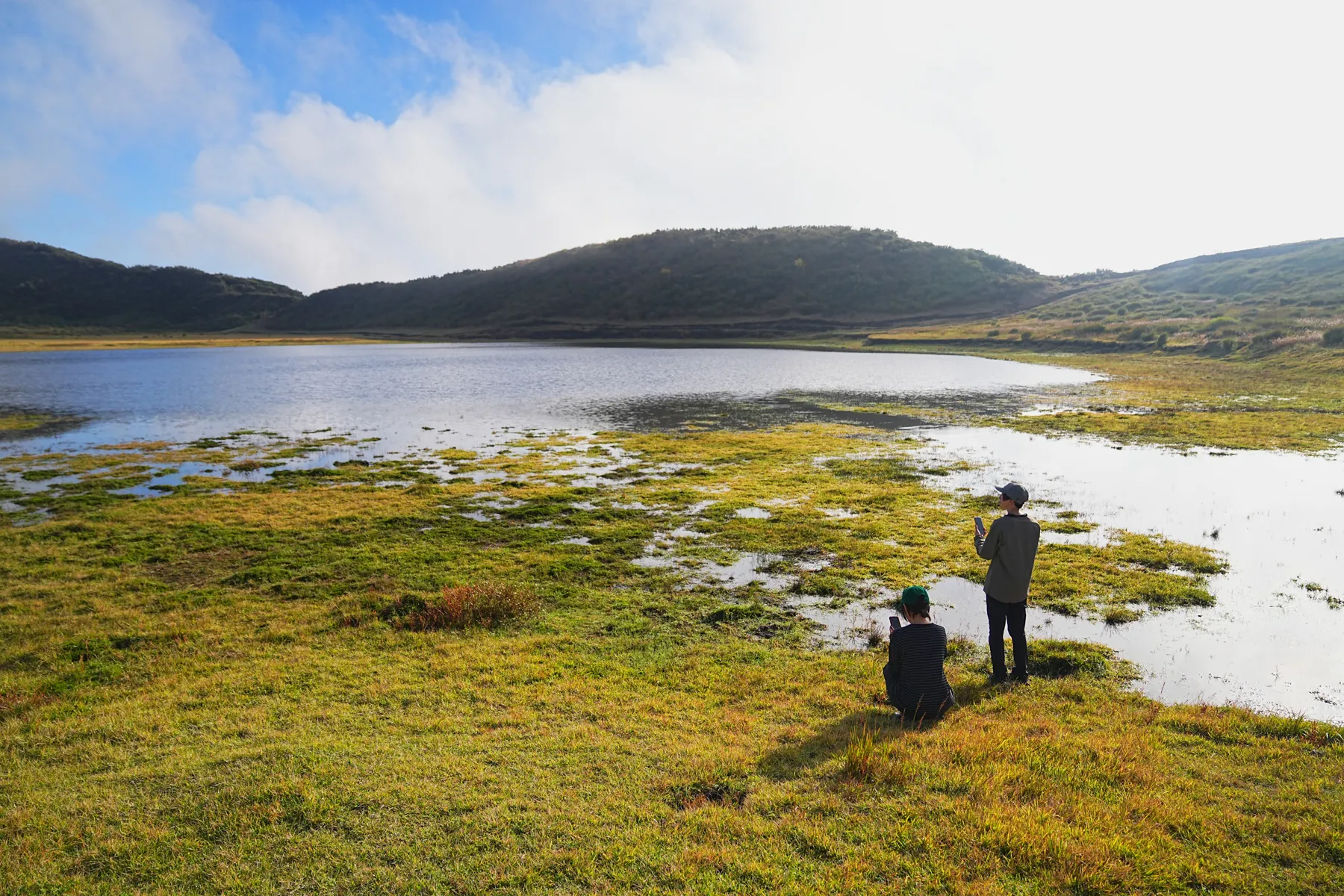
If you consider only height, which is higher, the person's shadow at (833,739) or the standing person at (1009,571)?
the standing person at (1009,571)

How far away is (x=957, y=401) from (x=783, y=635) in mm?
45938

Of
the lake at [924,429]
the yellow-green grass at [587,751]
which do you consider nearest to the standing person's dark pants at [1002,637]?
the yellow-green grass at [587,751]

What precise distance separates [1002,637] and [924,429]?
32.1m

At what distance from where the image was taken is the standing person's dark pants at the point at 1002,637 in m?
11.5

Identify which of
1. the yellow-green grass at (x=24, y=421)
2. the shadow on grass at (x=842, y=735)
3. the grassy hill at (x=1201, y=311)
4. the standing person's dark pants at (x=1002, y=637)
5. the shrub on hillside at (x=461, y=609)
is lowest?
the shrub on hillside at (x=461, y=609)

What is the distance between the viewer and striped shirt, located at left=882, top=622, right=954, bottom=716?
9.69 metres

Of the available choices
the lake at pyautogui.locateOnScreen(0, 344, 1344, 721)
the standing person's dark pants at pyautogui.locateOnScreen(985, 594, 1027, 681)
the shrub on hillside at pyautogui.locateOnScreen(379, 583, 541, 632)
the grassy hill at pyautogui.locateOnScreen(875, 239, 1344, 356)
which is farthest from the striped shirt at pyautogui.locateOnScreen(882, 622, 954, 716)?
the grassy hill at pyautogui.locateOnScreen(875, 239, 1344, 356)

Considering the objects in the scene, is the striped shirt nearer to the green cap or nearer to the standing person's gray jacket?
the green cap

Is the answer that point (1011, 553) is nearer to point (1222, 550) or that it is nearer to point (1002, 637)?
point (1002, 637)

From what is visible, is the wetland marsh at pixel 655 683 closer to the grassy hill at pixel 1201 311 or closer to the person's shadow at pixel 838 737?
the person's shadow at pixel 838 737

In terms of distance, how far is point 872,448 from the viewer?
1403 inches

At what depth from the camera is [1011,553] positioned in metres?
11.2

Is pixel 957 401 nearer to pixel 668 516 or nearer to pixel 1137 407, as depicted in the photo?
pixel 1137 407

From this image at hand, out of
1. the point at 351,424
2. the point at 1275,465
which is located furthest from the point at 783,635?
the point at 351,424
